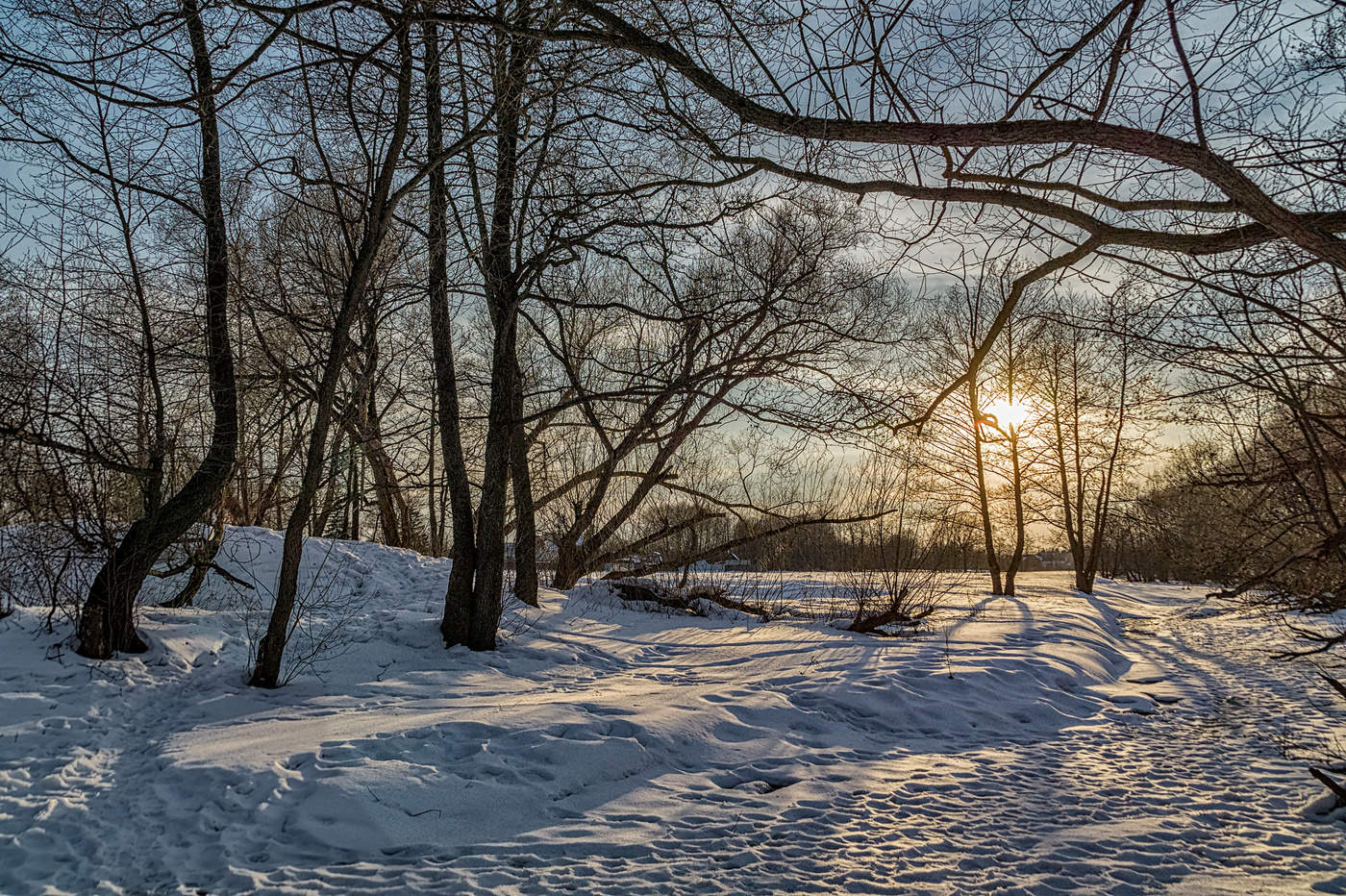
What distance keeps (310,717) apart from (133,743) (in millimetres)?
973

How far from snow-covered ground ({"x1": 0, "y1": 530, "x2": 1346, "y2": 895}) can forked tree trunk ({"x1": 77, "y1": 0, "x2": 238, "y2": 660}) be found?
0.29m

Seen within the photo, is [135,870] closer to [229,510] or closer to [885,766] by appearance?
[885,766]

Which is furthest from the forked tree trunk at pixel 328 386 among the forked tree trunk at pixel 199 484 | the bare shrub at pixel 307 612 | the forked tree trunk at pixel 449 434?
the forked tree trunk at pixel 449 434

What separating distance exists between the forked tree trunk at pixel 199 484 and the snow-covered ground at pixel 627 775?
11.3 inches

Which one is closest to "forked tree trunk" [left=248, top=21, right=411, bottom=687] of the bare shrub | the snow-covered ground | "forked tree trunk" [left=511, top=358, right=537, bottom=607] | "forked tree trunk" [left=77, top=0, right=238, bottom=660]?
the bare shrub

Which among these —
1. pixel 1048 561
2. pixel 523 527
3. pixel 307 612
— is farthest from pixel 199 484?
pixel 1048 561

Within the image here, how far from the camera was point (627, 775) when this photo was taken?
4406 mm

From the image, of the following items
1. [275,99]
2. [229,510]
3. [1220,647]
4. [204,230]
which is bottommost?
[1220,647]

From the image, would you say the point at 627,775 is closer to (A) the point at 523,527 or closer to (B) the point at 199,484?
(B) the point at 199,484

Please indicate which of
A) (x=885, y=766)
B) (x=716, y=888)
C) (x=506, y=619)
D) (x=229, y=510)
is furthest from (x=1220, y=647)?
(x=229, y=510)

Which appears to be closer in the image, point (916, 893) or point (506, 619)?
point (916, 893)

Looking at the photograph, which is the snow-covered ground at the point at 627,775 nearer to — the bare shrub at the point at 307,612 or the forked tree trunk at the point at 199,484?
the bare shrub at the point at 307,612

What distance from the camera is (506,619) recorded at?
916 cm

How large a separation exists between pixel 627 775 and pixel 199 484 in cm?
449
